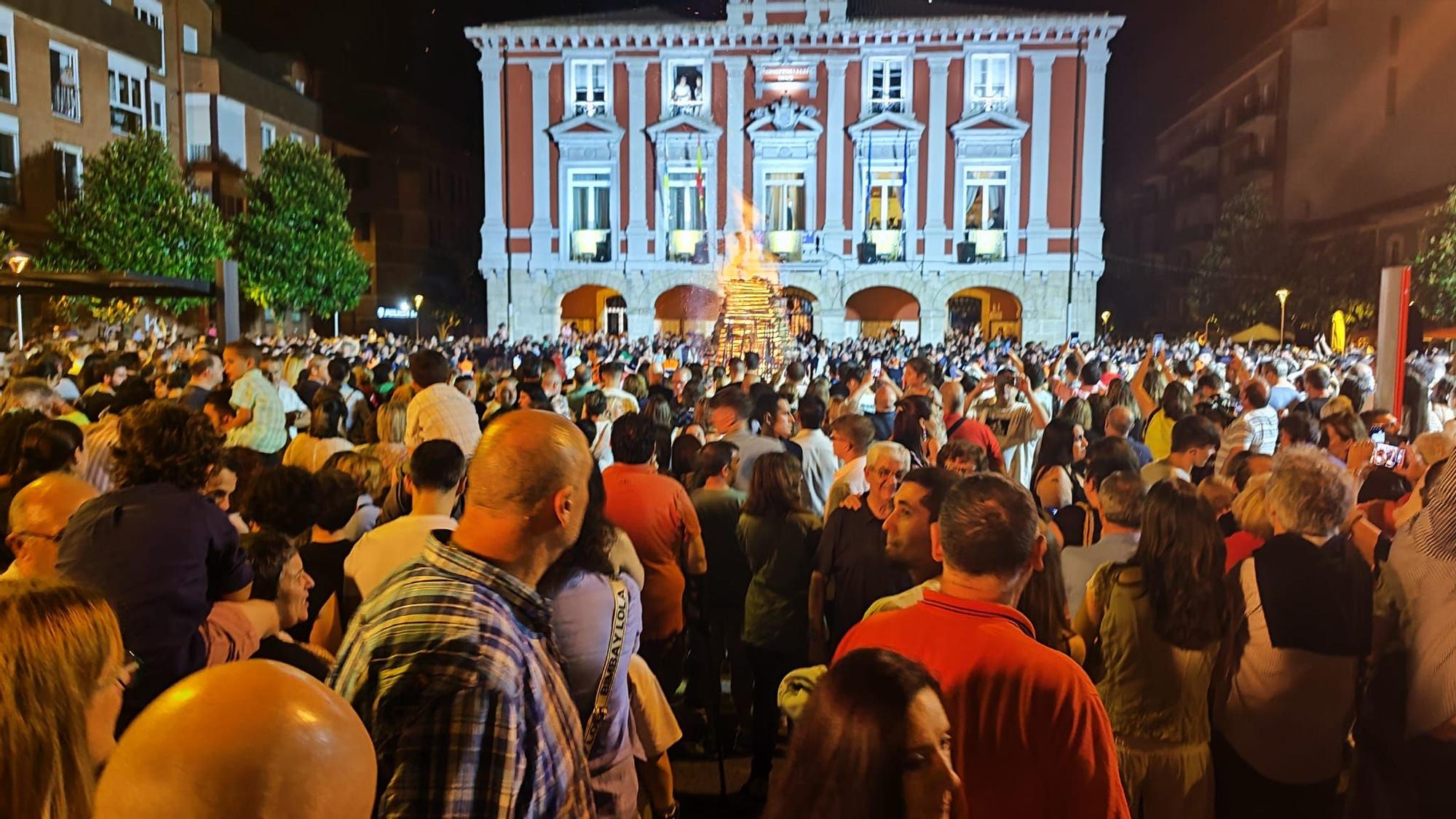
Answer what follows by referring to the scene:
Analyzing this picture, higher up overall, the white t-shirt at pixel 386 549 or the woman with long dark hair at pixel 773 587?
the white t-shirt at pixel 386 549

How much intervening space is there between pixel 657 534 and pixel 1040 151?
30.2 metres

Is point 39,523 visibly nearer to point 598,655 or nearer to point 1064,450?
point 598,655

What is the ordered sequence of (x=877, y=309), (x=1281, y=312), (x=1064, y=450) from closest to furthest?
1. (x=1064, y=450)
2. (x=1281, y=312)
3. (x=877, y=309)

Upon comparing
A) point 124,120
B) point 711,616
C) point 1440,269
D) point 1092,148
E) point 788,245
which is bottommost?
point 711,616

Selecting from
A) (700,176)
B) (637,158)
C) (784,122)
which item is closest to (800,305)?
(700,176)

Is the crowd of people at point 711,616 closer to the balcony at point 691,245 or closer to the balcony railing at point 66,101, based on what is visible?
the balcony railing at point 66,101

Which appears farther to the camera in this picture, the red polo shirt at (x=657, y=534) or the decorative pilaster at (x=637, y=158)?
the decorative pilaster at (x=637, y=158)

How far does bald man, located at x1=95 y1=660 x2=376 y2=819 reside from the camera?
3.92 ft

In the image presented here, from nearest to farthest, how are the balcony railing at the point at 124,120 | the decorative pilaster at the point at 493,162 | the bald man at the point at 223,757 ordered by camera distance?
the bald man at the point at 223,757 → the balcony railing at the point at 124,120 → the decorative pilaster at the point at 493,162

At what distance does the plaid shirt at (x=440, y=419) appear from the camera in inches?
212

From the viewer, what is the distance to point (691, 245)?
32719 millimetres

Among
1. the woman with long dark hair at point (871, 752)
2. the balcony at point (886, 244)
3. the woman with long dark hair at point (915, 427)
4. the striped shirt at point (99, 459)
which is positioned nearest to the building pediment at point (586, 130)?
the balcony at point (886, 244)

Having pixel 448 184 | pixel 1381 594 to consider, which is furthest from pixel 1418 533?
pixel 448 184

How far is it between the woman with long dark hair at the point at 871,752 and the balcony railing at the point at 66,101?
29690 millimetres
